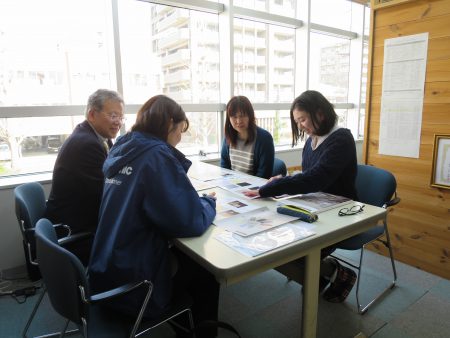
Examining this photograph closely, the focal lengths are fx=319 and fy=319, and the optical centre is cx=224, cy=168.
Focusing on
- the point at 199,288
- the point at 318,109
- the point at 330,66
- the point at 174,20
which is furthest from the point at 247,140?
the point at 330,66

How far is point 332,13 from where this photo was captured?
4.57 metres

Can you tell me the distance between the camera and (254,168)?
8.05ft

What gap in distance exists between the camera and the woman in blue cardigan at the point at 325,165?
164 cm

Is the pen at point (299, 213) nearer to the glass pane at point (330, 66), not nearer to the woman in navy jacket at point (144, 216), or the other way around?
the woman in navy jacket at point (144, 216)

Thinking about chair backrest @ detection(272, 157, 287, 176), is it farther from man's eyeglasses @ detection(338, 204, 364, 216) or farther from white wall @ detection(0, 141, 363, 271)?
white wall @ detection(0, 141, 363, 271)

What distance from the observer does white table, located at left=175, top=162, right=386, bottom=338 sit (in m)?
1.01

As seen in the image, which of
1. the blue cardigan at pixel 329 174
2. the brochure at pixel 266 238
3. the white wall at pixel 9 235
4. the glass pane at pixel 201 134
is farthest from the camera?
the glass pane at pixel 201 134

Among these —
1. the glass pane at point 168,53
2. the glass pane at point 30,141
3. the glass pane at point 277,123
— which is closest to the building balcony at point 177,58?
the glass pane at point 168,53

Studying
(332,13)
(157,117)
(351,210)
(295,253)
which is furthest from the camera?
(332,13)

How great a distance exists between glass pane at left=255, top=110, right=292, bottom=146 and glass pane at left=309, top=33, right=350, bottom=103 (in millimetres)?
630

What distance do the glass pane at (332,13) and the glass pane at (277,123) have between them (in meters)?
1.35

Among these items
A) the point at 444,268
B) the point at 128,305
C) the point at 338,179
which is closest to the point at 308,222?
the point at 338,179

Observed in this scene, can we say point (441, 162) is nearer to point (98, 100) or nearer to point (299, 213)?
point (299, 213)

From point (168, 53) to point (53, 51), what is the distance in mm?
1057
